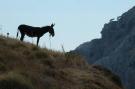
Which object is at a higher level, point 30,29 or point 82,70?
point 30,29

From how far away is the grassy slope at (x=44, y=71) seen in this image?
55.6 feet

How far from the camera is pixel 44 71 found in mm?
19297

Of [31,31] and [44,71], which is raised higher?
[31,31]

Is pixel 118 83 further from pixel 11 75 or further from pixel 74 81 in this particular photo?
pixel 11 75

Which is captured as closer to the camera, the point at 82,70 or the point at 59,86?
the point at 59,86

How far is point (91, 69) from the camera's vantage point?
23766 millimetres

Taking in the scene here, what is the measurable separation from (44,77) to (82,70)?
4.26m

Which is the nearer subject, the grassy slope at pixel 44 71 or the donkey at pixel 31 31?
the grassy slope at pixel 44 71

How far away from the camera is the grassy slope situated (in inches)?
667

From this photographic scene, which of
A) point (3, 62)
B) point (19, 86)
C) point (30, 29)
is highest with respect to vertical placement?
point (30, 29)

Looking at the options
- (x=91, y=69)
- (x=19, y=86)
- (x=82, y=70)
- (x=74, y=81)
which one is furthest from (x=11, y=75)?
(x=91, y=69)

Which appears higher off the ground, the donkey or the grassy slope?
the donkey

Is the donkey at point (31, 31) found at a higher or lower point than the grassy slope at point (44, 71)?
higher

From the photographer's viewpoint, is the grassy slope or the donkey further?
the donkey
